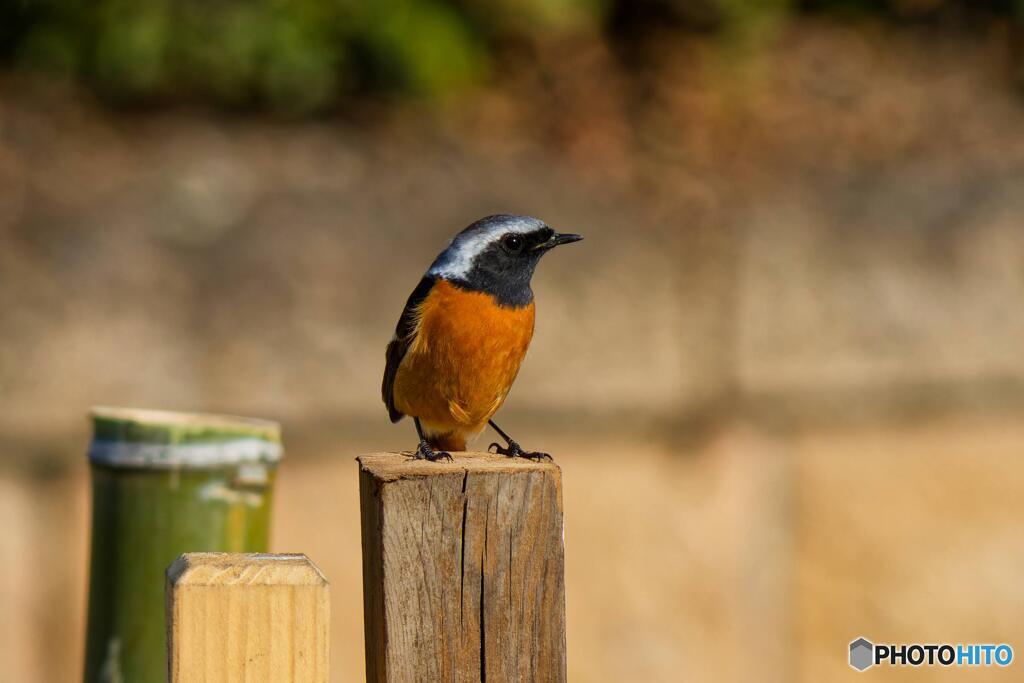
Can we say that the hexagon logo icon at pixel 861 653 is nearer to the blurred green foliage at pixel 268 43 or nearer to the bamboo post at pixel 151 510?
the blurred green foliage at pixel 268 43

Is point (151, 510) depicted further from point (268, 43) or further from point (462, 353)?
point (268, 43)

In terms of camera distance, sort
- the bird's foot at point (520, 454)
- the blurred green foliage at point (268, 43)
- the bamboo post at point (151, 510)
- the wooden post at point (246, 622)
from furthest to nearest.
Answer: the blurred green foliage at point (268, 43) < the bird's foot at point (520, 454) < the bamboo post at point (151, 510) < the wooden post at point (246, 622)

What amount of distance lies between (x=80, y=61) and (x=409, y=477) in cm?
466

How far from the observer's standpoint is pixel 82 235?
5887 millimetres

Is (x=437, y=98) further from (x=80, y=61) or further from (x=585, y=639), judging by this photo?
(x=585, y=639)

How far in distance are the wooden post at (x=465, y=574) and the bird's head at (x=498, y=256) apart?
6.19 feet

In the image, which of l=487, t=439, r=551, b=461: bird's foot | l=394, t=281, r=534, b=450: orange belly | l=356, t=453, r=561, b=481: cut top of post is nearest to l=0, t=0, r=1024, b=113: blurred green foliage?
l=394, t=281, r=534, b=450: orange belly

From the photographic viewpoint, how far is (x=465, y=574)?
7.34ft

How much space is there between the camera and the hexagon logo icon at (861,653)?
6.56m

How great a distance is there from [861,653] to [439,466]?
191 inches

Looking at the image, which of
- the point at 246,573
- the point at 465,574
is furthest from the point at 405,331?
the point at 246,573

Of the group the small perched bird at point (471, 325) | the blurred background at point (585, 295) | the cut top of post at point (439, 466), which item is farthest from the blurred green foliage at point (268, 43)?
the cut top of post at point (439, 466)

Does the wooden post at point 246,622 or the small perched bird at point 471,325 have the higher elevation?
the small perched bird at point 471,325

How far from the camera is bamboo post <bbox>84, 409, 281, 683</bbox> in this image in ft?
9.39
